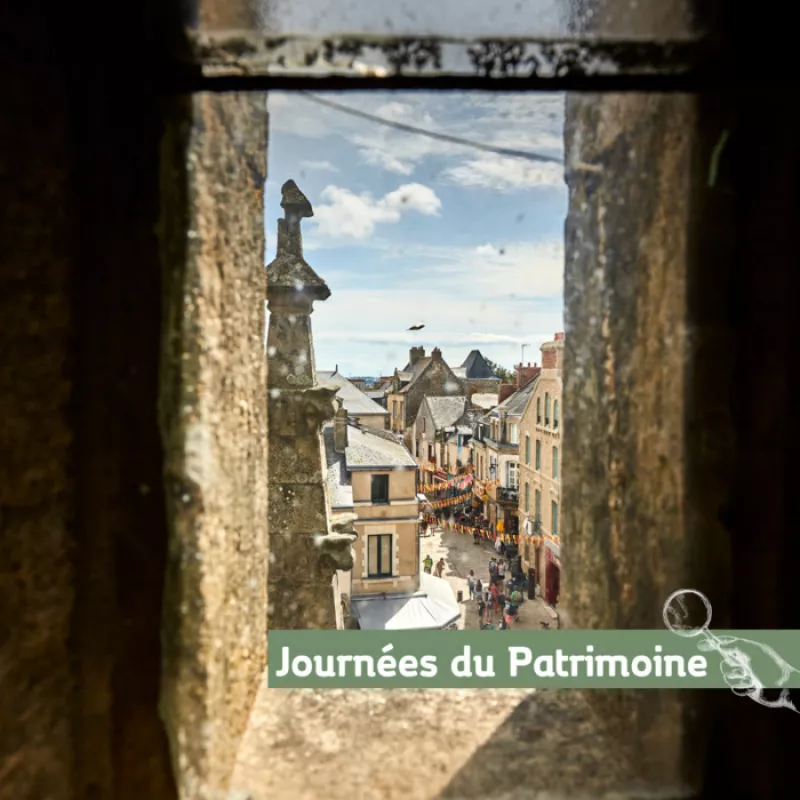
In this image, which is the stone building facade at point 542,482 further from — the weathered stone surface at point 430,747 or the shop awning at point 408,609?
the weathered stone surface at point 430,747

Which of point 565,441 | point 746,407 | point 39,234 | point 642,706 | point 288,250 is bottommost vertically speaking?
point 642,706

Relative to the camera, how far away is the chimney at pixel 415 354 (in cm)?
3002

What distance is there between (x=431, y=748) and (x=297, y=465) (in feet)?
5.38

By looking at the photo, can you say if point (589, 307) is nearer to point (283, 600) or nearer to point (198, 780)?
point (198, 780)

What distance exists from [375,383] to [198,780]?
31.9 m

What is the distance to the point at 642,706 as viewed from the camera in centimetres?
162

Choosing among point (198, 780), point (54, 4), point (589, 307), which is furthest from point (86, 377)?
point (589, 307)

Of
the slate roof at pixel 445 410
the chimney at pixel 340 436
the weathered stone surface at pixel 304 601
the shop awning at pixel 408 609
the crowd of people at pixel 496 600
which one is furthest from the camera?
the slate roof at pixel 445 410

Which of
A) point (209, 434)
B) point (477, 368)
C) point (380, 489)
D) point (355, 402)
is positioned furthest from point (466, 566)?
point (477, 368)

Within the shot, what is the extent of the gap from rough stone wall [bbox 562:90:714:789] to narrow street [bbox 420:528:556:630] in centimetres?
1018

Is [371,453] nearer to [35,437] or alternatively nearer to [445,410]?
[445,410]

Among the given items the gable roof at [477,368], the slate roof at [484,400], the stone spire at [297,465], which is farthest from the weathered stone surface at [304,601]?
the gable roof at [477,368]

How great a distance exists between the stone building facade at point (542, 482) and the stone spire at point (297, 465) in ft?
36.4

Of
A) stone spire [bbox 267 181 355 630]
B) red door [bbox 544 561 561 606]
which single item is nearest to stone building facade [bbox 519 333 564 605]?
red door [bbox 544 561 561 606]
